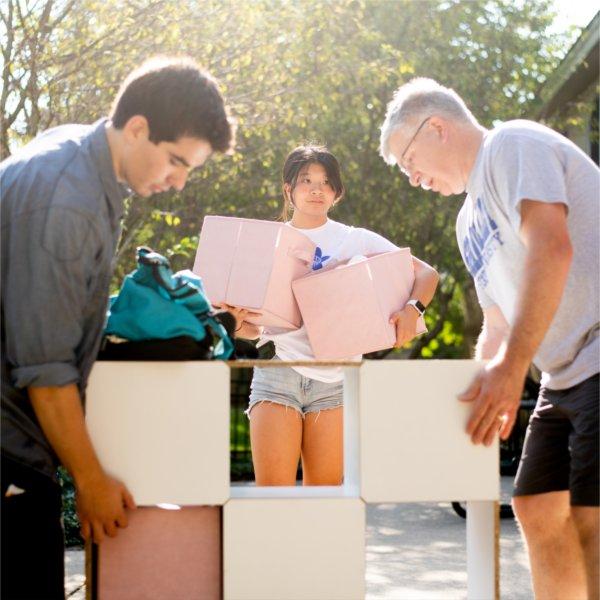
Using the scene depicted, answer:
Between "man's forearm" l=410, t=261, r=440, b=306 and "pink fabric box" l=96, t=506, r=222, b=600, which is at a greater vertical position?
"man's forearm" l=410, t=261, r=440, b=306

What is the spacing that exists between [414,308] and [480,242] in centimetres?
64

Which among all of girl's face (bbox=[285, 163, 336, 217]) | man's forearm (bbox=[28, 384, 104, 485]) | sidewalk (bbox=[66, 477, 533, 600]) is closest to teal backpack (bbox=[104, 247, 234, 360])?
man's forearm (bbox=[28, 384, 104, 485])

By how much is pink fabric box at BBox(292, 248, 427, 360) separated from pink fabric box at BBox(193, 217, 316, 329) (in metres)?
0.08

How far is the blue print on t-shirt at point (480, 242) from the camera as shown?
116 inches

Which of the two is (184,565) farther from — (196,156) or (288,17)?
(288,17)

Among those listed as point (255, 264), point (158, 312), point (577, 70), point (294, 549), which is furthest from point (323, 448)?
point (577, 70)

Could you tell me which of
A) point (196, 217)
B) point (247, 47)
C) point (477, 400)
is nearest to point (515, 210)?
point (477, 400)

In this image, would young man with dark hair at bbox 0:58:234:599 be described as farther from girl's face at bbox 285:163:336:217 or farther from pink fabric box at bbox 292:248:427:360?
girl's face at bbox 285:163:336:217

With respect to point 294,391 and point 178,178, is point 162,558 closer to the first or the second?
point 178,178

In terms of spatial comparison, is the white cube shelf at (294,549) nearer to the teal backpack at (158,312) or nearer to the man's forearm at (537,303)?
the teal backpack at (158,312)

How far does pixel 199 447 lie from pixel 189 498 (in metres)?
0.13

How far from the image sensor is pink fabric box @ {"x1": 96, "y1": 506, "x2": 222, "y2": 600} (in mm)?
2746

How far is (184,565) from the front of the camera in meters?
2.77

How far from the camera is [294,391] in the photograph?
3.84 metres
